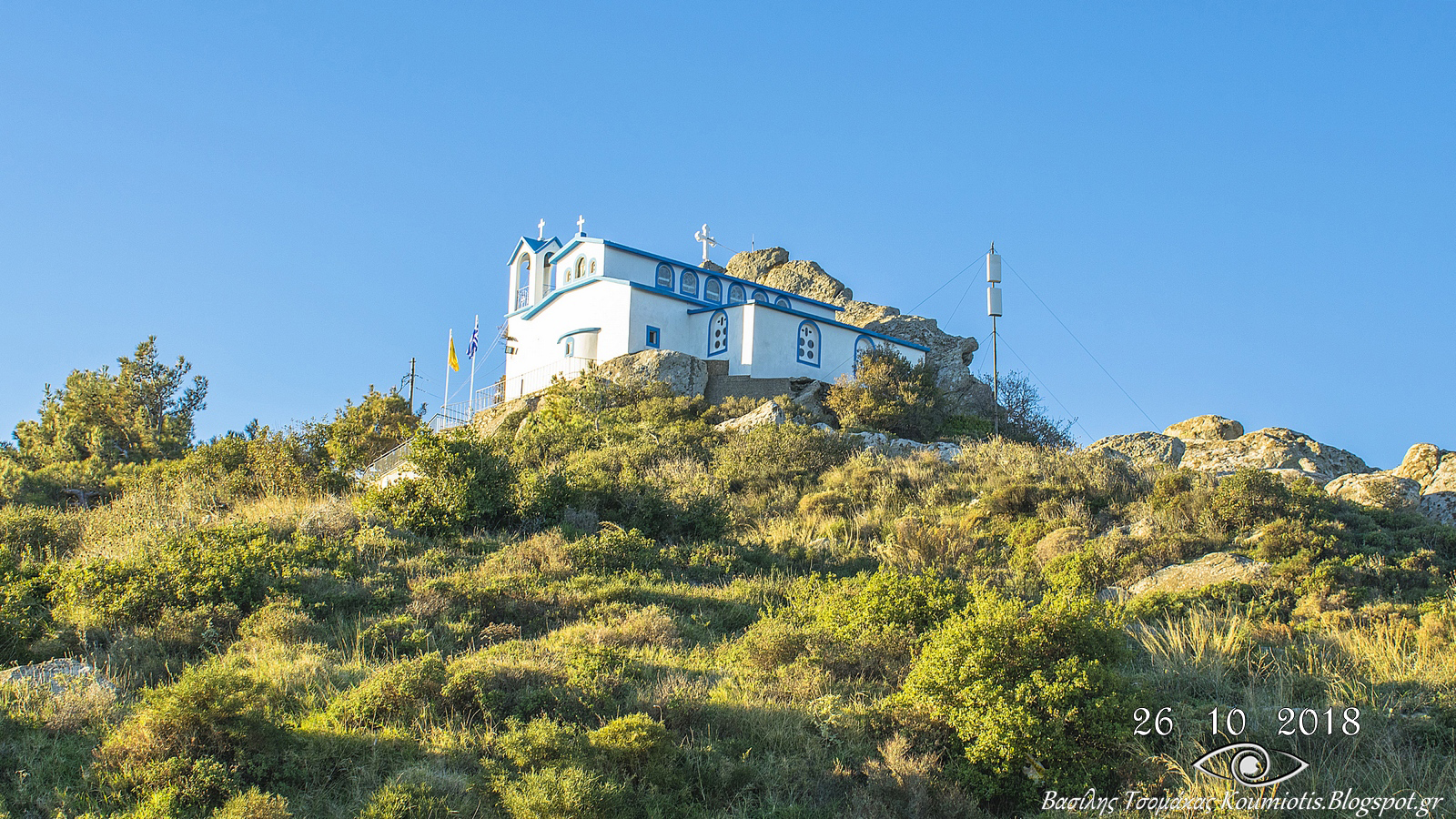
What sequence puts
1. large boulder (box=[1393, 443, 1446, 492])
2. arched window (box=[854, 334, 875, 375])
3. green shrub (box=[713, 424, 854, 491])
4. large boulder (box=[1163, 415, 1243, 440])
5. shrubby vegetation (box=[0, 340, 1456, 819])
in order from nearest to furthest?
shrubby vegetation (box=[0, 340, 1456, 819]), large boulder (box=[1393, 443, 1446, 492]), green shrub (box=[713, 424, 854, 491]), large boulder (box=[1163, 415, 1243, 440]), arched window (box=[854, 334, 875, 375])

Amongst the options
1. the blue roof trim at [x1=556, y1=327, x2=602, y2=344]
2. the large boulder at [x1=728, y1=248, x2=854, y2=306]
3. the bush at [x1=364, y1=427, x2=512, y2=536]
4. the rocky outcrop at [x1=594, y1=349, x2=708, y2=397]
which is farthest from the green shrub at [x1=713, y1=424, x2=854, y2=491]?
the large boulder at [x1=728, y1=248, x2=854, y2=306]

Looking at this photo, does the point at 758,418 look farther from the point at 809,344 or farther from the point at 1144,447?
the point at 1144,447

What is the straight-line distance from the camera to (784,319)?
102 feet

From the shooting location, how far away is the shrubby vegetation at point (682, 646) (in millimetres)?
6387

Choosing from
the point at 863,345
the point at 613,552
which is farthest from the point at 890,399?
the point at 613,552

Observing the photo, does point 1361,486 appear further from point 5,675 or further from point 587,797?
point 5,675

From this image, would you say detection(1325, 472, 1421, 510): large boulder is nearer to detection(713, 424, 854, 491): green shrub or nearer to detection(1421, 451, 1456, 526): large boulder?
detection(1421, 451, 1456, 526): large boulder

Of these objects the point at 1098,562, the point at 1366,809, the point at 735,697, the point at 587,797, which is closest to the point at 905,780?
the point at 735,697

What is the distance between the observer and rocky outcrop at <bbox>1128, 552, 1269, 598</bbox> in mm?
10805

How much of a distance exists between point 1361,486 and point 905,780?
38.2 ft

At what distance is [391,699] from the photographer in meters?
7.20

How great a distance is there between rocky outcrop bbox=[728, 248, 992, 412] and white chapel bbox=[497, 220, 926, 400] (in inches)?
57.2

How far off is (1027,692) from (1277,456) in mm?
15497

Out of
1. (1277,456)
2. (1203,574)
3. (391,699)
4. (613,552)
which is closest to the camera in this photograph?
(391,699)
